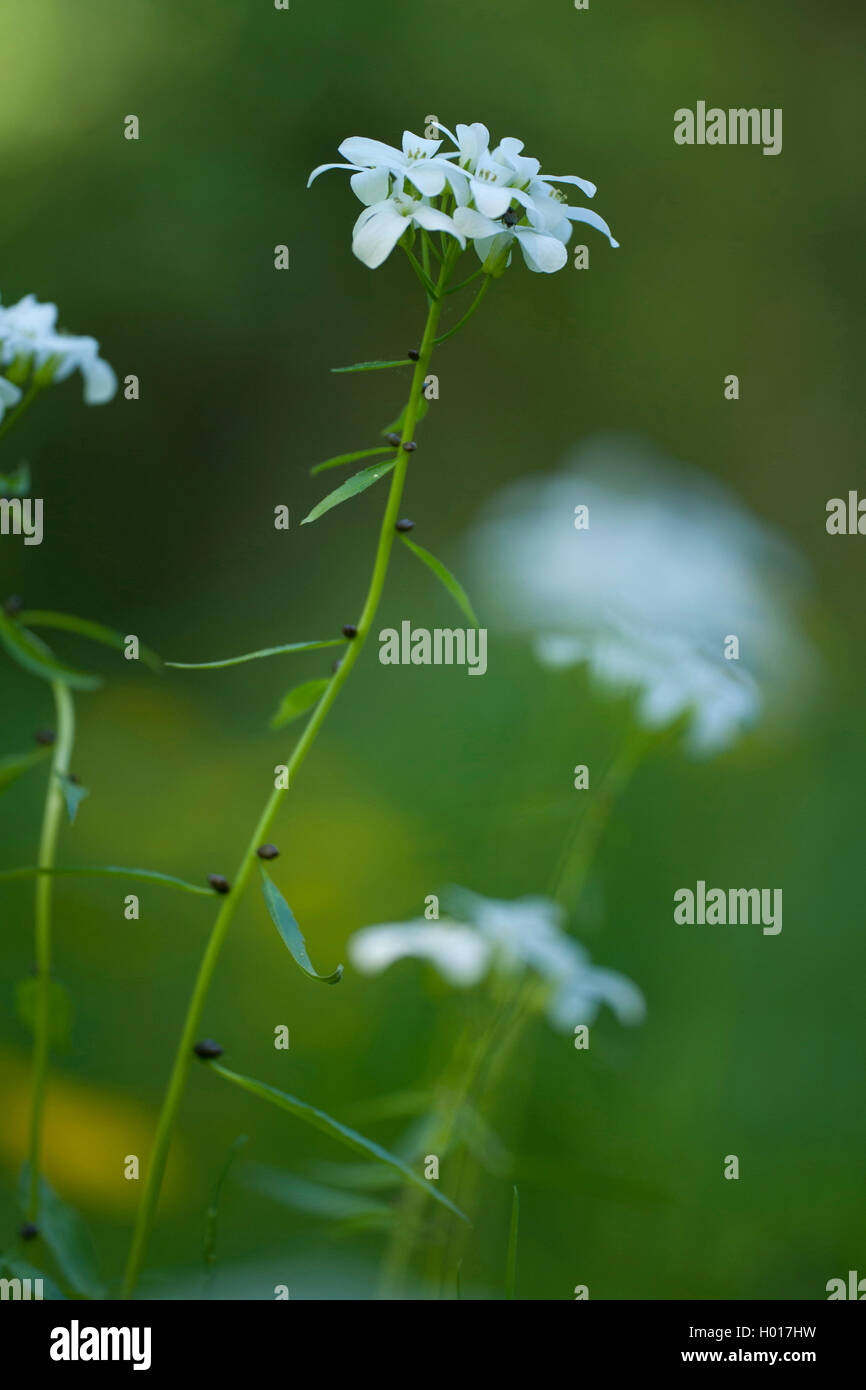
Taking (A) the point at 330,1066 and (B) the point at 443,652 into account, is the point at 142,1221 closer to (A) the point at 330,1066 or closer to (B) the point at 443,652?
(A) the point at 330,1066

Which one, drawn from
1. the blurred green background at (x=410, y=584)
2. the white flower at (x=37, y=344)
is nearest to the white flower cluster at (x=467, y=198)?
the white flower at (x=37, y=344)

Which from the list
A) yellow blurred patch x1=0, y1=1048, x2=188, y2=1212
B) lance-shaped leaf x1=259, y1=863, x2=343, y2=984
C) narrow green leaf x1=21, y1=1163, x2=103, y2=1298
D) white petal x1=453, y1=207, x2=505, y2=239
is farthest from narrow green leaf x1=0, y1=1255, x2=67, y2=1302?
yellow blurred patch x1=0, y1=1048, x2=188, y2=1212

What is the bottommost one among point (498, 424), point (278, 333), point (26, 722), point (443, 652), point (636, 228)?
point (26, 722)

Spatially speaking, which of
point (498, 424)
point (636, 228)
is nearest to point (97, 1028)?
point (498, 424)

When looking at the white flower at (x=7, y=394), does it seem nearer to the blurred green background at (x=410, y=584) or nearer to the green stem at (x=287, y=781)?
the green stem at (x=287, y=781)

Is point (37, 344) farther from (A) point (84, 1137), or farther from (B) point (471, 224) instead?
(A) point (84, 1137)

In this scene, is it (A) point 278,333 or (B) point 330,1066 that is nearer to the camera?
(B) point 330,1066

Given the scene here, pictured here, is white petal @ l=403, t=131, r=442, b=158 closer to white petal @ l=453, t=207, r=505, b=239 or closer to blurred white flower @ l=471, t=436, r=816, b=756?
white petal @ l=453, t=207, r=505, b=239
